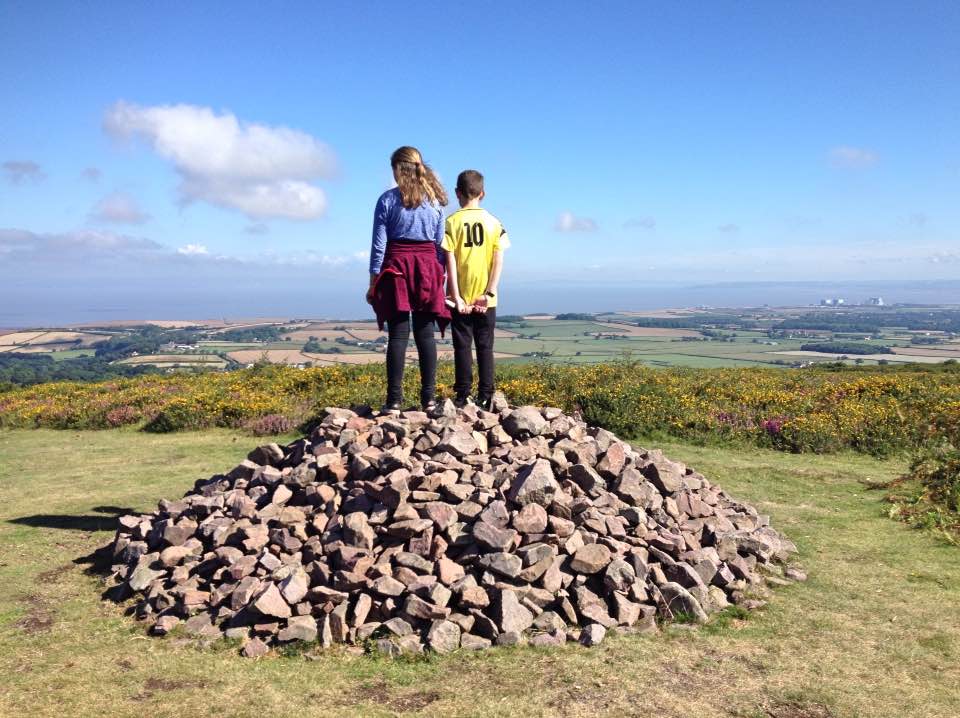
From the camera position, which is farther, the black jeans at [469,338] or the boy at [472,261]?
the black jeans at [469,338]

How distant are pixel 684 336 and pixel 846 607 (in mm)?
54291

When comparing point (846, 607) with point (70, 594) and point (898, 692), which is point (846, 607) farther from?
point (70, 594)

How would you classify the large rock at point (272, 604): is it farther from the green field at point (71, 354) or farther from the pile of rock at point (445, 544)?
the green field at point (71, 354)

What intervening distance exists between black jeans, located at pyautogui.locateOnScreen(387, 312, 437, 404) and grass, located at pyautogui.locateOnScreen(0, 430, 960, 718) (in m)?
3.54

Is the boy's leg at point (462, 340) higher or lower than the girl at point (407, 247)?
lower

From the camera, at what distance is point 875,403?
44.5ft

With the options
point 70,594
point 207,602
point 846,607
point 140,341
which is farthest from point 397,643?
point 140,341

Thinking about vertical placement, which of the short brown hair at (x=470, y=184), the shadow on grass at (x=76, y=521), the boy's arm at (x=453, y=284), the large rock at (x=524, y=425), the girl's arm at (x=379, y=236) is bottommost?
the shadow on grass at (x=76, y=521)

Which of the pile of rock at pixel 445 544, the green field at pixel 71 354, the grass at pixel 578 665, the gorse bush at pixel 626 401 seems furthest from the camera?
the green field at pixel 71 354

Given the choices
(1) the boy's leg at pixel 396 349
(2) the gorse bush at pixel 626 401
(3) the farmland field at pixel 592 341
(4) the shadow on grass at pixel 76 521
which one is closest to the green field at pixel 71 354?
(3) the farmland field at pixel 592 341

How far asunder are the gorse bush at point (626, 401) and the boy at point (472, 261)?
18.7 feet

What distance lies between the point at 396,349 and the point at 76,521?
13.6 feet

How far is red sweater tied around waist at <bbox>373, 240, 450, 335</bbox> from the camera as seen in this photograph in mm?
7309

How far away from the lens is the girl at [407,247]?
7.28 m
